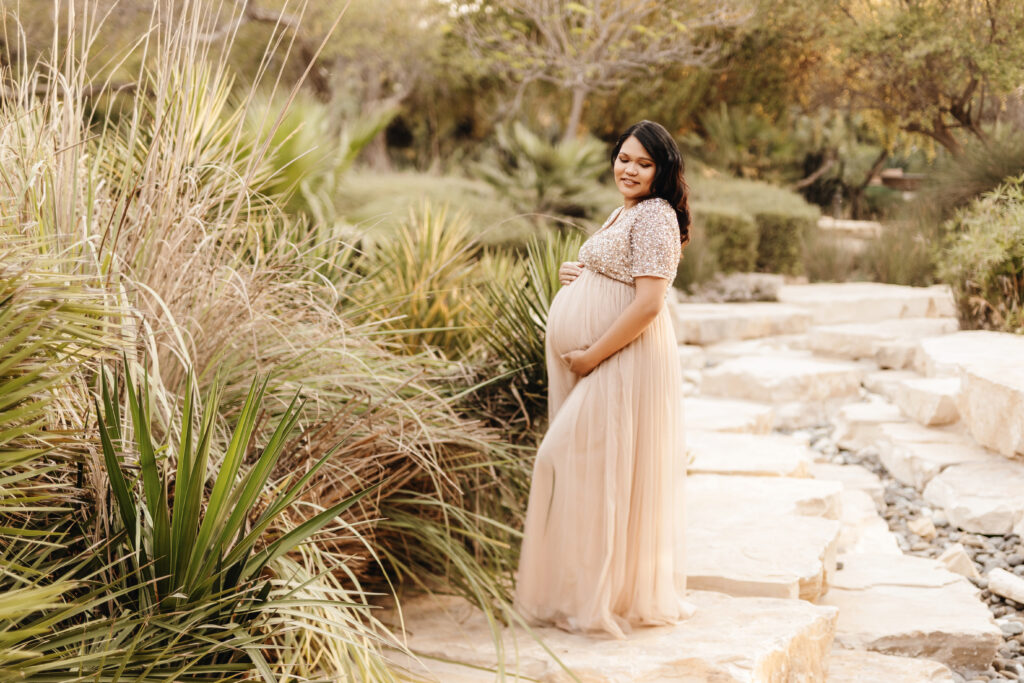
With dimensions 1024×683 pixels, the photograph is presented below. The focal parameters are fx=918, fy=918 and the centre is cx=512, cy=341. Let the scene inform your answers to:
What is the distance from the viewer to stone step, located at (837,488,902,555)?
466 cm

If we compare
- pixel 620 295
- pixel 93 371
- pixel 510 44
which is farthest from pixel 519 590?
pixel 510 44

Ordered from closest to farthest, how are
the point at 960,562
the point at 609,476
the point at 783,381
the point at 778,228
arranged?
the point at 609,476
the point at 960,562
the point at 783,381
the point at 778,228

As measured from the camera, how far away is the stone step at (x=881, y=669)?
10.2 ft

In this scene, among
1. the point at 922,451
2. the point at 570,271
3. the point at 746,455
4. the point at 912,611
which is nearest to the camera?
the point at 570,271

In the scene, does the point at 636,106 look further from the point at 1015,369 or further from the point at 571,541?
the point at 571,541

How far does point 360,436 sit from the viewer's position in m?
2.88

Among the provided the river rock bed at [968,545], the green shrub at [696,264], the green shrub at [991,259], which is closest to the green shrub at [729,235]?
the green shrub at [696,264]

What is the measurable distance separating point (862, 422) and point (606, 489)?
14.3 feet

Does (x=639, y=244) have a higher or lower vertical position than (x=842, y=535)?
higher

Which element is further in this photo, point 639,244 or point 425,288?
point 425,288

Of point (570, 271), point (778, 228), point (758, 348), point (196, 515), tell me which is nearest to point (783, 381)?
point (758, 348)

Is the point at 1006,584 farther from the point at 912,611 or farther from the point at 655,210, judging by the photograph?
the point at 655,210

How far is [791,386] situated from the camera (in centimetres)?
738

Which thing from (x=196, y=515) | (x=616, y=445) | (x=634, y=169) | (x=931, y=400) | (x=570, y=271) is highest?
(x=634, y=169)
